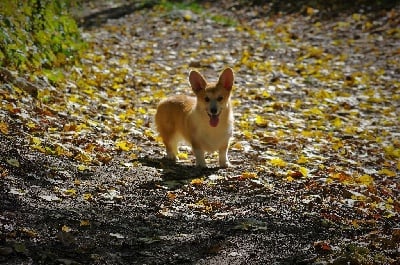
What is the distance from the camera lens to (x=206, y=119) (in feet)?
20.5

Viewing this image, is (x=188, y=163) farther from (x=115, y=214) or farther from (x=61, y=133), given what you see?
(x=115, y=214)

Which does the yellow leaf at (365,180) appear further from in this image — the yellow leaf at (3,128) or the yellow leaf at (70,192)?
the yellow leaf at (3,128)

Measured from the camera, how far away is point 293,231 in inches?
175

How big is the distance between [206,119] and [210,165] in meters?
0.57

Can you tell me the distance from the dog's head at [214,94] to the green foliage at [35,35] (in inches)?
101

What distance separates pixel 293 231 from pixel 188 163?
7.78 ft

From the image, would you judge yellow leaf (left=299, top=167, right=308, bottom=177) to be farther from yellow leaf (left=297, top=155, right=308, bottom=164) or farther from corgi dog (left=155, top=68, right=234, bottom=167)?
corgi dog (left=155, top=68, right=234, bottom=167)

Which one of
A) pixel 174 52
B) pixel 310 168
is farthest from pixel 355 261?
pixel 174 52

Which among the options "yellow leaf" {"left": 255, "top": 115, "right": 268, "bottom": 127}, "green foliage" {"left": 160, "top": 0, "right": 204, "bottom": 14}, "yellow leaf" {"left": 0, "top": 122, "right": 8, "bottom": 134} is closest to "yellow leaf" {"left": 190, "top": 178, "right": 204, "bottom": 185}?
"yellow leaf" {"left": 0, "top": 122, "right": 8, "bottom": 134}

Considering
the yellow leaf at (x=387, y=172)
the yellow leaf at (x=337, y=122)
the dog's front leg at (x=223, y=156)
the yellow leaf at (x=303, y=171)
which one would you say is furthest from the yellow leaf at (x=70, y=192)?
the yellow leaf at (x=337, y=122)

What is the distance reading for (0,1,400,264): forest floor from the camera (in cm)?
401

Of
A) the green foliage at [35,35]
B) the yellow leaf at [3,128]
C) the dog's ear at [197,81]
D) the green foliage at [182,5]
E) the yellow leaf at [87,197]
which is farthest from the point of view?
the green foliage at [182,5]

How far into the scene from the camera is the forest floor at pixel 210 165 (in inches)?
158

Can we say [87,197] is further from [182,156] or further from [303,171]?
[303,171]
